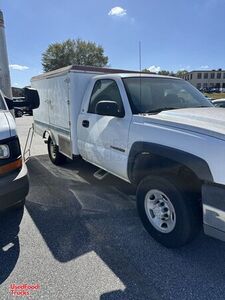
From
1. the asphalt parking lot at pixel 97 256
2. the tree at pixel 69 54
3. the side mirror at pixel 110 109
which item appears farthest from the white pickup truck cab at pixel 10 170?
the tree at pixel 69 54

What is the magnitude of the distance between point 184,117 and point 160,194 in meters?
0.93

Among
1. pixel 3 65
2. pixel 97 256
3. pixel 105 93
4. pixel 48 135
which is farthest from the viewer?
pixel 48 135

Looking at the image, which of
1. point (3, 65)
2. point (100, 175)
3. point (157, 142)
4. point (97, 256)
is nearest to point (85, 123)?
point (100, 175)

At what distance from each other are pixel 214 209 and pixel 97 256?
135 centimetres

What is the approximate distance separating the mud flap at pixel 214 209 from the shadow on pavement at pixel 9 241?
6.64 feet

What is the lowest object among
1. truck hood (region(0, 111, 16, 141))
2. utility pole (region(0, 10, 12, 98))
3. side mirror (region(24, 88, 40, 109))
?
truck hood (region(0, 111, 16, 141))

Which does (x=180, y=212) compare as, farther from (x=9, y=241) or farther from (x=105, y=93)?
(x=105, y=93)

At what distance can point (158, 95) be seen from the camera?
359cm

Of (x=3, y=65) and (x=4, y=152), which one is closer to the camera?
(x=4, y=152)

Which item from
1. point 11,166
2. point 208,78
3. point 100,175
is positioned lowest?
point 100,175

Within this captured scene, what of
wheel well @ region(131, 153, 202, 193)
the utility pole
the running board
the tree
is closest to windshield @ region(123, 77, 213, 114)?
wheel well @ region(131, 153, 202, 193)

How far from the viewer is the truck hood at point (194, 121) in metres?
2.29

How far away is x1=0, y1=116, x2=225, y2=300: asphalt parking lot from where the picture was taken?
2252 mm

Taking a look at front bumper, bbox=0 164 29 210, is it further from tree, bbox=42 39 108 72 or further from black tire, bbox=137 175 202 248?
tree, bbox=42 39 108 72
